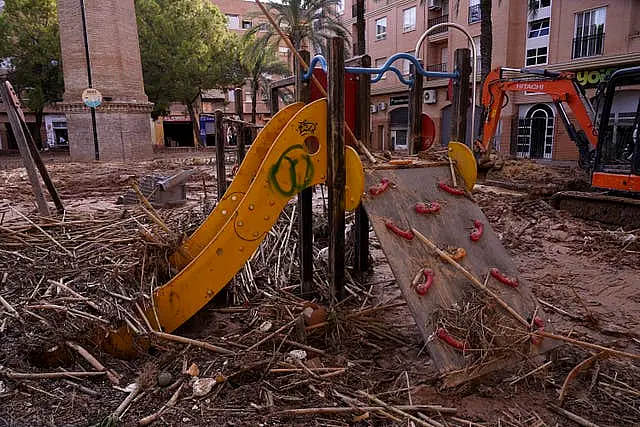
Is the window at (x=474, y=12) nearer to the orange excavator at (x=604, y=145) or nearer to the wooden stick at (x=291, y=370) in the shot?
the orange excavator at (x=604, y=145)

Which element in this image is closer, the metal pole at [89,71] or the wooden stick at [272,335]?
the wooden stick at [272,335]

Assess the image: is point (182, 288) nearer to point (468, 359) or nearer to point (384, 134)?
point (468, 359)

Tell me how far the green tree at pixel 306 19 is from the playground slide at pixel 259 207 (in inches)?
957

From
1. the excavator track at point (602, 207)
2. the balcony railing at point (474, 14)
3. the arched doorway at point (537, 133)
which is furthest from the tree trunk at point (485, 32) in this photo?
the balcony railing at point (474, 14)

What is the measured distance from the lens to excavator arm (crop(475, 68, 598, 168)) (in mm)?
10914

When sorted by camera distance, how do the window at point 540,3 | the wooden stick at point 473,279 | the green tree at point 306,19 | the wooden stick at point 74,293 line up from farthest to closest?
the green tree at point 306,19
the window at point 540,3
the wooden stick at point 74,293
the wooden stick at point 473,279

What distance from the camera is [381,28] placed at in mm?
36469

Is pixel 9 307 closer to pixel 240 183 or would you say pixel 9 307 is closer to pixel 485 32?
pixel 240 183

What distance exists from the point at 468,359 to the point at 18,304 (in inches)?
124

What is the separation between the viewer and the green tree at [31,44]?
29750mm

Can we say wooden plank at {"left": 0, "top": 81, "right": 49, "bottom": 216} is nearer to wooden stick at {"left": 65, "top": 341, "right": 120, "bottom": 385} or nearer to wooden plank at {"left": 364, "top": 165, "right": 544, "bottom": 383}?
wooden stick at {"left": 65, "top": 341, "right": 120, "bottom": 385}

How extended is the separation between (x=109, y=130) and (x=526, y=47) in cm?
2140

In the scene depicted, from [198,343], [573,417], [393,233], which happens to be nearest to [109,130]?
[198,343]

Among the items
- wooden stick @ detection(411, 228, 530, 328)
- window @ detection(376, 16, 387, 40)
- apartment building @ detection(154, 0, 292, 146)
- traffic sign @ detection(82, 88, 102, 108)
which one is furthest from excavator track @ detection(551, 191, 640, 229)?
apartment building @ detection(154, 0, 292, 146)
